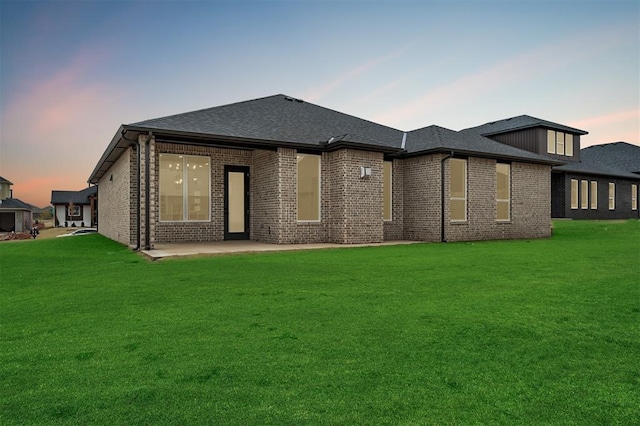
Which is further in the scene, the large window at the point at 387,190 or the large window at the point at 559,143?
the large window at the point at 559,143

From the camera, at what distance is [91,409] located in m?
2.30

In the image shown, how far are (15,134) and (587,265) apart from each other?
87.5ft

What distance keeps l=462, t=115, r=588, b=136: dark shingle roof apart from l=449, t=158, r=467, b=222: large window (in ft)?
31.5

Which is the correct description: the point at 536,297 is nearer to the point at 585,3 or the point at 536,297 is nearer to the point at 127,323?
the point at 127,323

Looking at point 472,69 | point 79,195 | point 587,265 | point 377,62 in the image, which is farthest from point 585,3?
point 79,195

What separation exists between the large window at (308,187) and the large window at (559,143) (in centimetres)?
1601

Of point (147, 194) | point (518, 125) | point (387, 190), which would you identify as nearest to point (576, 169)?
point (518, 125)

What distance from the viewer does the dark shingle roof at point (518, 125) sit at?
22.0 m

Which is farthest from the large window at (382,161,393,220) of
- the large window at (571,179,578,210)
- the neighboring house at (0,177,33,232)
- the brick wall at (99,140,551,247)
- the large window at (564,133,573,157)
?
the neighboring house at (0,177,33,232)

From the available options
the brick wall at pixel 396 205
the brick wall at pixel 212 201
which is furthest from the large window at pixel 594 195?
the brick wall at pixel 212 201

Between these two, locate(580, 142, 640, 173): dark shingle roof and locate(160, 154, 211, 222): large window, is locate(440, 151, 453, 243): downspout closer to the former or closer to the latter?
locate(160, 154, 211, 222): large window

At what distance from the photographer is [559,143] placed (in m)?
23.6

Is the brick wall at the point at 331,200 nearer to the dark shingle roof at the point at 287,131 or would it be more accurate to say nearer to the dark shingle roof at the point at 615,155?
the dark shingle roof at the point at 287,131

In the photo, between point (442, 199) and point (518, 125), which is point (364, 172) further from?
point (518, 125)
